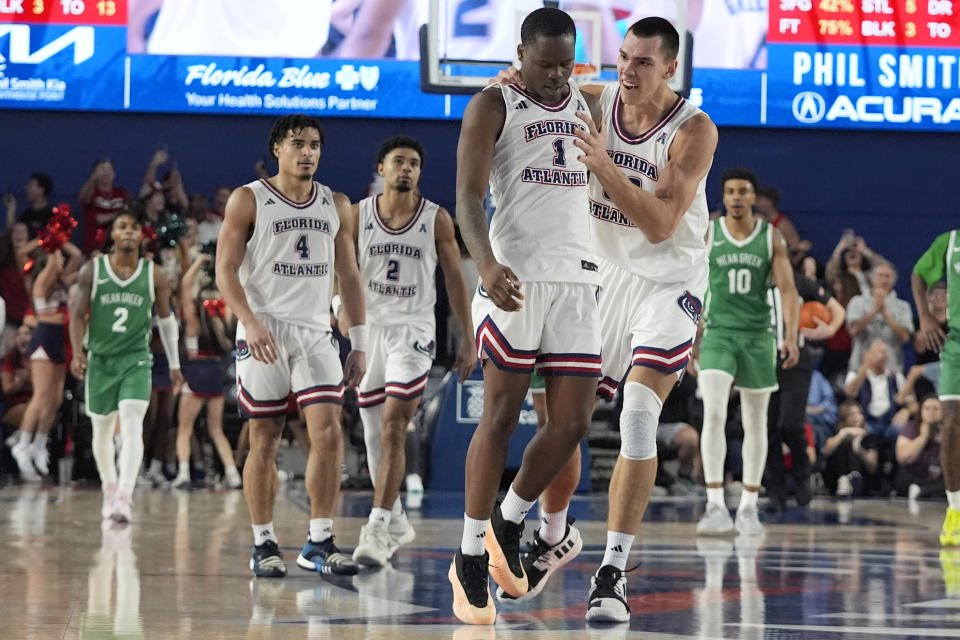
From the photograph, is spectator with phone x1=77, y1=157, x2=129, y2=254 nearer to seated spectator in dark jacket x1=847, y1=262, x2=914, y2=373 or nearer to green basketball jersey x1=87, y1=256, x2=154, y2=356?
green basketball jersey x1=87, y1=256, x2=154, y2=356

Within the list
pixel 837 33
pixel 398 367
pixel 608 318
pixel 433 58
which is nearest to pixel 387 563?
pixel 398 367

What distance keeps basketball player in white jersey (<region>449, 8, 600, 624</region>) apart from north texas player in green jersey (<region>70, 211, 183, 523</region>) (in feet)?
14.7

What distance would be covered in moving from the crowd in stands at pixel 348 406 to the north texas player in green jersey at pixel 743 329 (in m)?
2.05

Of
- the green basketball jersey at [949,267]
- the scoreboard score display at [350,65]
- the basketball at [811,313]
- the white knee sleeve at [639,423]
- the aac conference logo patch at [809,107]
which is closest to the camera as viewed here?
the white knee sleeve at [639,423]

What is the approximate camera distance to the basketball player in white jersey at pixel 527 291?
4.71 metres

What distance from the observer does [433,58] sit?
1049cm

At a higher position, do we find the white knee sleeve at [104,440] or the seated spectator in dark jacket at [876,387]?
the seated spectator in dark jacket at [876,387]

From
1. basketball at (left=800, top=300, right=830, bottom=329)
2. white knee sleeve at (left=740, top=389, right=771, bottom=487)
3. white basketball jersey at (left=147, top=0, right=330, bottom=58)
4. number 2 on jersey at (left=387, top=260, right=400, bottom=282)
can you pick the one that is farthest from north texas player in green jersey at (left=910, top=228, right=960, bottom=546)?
white basketball jersey at (left=147, top=0, right=330, bottom=58)

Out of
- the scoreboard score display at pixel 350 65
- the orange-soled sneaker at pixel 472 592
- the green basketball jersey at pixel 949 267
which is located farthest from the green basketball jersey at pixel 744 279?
the scoreboard score display at pixel 350 65

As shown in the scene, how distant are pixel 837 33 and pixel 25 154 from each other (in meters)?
8.76

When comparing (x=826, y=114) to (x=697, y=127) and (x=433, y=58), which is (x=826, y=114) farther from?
(x=697, y=127)

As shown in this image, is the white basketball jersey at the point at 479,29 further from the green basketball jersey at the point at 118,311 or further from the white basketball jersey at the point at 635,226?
the white basketball jersey at the point at 635,226

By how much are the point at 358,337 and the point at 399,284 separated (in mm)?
859

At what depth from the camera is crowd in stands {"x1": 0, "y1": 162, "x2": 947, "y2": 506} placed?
11.7m
